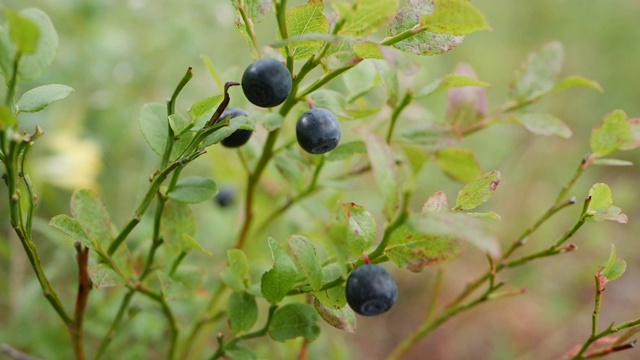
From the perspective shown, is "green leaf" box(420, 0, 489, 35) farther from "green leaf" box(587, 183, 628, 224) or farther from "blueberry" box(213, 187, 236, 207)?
"blueberry" box(213, 187, 236, 207)

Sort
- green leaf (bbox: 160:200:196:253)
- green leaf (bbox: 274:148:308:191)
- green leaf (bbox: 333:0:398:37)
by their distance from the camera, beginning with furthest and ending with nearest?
green leaf (bbox: 274:148:308:191) → green leaf (bbox: 160:200:196:253) → green leaf (bbox: 333:0:398:37)

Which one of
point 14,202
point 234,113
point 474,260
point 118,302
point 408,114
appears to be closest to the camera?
point 14,202

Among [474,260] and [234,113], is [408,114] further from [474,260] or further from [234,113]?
[474,260]

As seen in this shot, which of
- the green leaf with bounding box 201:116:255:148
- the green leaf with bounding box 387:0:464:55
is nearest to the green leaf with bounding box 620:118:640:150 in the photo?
the green leaf with bounding box 387:0:464:55

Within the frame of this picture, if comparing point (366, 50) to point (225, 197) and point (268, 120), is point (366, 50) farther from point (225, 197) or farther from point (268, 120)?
point (225, 197)

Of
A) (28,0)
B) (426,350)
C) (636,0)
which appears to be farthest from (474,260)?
(636,0)

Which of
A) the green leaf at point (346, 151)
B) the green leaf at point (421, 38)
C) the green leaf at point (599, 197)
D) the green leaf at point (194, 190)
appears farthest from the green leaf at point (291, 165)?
the green leaf at point (599, 197)

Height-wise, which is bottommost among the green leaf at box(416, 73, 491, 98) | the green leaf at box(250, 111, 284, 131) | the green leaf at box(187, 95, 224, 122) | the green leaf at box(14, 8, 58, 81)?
the green leaf at box(416, 73, 491, 98)

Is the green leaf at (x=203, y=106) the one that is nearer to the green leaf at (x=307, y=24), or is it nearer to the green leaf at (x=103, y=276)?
the green leaf at (x=307, y=24)
